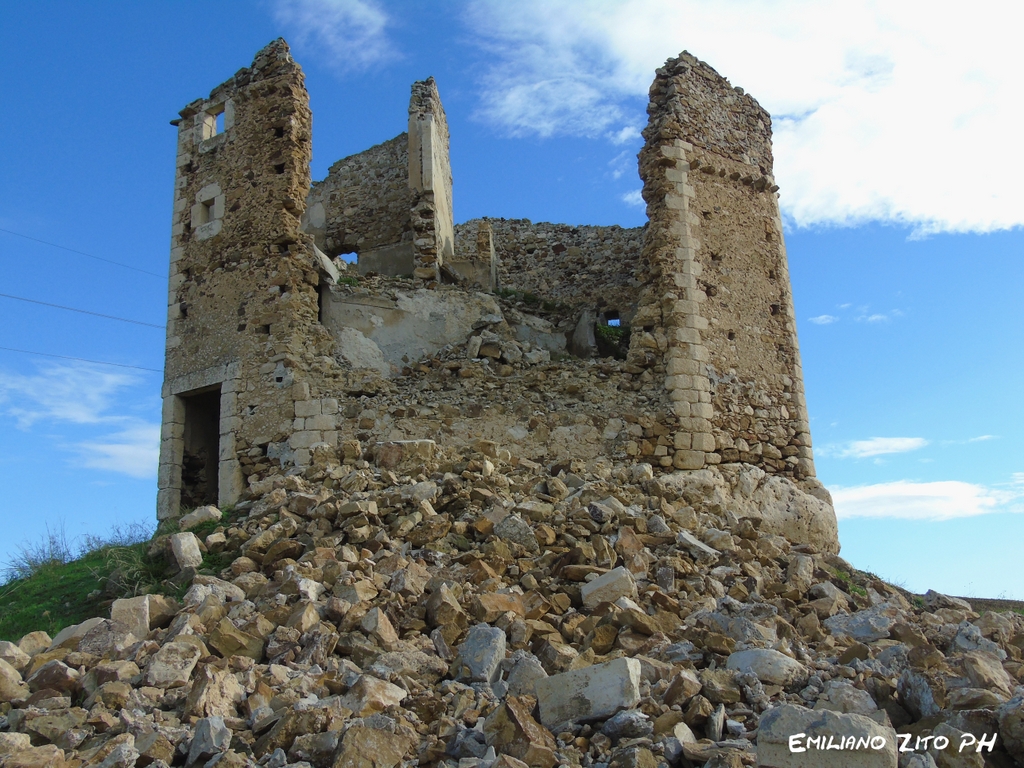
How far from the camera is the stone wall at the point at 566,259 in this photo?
44.6ft

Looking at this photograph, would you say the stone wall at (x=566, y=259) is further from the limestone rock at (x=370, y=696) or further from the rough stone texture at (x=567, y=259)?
the limestone rock at (x=370, y=696)

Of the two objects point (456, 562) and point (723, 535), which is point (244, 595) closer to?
point (456, 562)

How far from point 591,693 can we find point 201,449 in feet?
26.0

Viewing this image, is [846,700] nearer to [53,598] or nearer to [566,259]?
[53,598]

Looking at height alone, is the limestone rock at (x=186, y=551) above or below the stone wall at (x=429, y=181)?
below

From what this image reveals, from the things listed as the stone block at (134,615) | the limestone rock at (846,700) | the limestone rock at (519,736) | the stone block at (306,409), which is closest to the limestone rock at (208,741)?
the limestone rock at (519,736)

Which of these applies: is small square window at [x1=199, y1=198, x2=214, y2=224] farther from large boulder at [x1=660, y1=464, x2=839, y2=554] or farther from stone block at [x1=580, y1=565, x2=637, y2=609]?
stone block at [x1=580, y1=565, x2=637, y2=609]

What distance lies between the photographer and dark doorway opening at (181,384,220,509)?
10.8 metres

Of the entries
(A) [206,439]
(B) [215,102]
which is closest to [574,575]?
(A) [206,439]

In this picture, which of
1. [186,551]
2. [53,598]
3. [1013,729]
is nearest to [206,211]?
[53,598]

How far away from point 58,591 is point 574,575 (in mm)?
4345

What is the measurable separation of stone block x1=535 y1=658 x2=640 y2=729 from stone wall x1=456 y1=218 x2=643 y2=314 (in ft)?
29.7

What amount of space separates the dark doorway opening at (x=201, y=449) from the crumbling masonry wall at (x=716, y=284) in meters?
5.47

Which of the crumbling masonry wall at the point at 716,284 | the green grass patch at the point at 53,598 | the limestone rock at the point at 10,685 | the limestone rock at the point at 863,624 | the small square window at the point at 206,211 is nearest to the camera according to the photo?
the limestone rock at the point at 10,685
